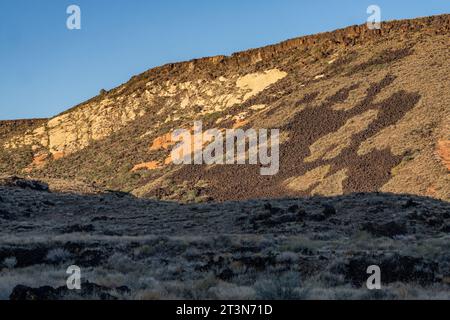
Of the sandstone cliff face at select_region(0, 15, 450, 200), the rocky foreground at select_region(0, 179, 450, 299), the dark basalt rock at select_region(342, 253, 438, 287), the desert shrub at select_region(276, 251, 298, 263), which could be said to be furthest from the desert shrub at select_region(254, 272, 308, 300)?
the sandstone cliff face at select_region(0, 15, 450, 200)

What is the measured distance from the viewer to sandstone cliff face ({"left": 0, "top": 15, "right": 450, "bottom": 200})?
1679 inches

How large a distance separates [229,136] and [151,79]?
35.4m

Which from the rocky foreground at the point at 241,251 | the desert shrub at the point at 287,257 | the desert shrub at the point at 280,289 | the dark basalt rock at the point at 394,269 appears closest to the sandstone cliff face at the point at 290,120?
the rocky foreground at the point at 241,251

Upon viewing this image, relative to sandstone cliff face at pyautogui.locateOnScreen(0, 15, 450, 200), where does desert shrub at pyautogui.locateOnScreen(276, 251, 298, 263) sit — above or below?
below

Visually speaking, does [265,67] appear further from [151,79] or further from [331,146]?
[331,146]

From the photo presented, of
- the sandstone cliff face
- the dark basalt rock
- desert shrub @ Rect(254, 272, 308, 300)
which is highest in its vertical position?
the sandstone cliff face

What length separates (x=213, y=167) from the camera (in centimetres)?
5234

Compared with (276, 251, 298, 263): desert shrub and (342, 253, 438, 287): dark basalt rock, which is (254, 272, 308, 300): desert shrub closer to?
(342, 253, 438, 287): dark basalt rock

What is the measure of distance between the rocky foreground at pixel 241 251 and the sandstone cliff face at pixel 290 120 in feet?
42.2

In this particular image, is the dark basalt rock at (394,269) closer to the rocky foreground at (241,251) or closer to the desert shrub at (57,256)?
the rocky foreground at (241,251)

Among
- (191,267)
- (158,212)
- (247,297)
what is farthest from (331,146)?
(247,297)

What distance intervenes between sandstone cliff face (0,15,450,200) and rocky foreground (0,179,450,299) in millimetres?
12875

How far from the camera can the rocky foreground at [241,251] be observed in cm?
1104

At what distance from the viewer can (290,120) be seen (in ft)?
186
